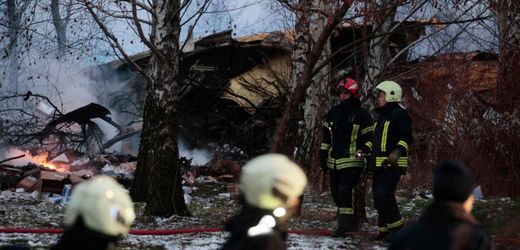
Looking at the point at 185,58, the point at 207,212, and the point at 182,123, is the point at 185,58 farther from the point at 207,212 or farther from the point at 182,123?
the point at 207,212

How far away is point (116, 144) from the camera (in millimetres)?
20797

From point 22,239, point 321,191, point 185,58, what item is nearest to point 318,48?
point 22,239

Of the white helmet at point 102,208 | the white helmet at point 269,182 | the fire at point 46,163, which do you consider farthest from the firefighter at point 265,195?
the fire at point 46,163

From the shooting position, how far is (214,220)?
9914 millimetres

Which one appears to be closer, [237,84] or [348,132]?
[348,132]

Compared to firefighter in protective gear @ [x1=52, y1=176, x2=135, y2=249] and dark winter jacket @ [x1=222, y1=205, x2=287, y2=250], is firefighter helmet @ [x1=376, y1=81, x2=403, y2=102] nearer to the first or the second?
dark winter jacket @ [x1=222, y1=205, x2=287, y2=250]

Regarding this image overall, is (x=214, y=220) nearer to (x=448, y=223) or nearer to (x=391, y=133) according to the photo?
(x=391, y=133)

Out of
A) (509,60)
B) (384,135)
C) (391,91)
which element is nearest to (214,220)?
(384,135)

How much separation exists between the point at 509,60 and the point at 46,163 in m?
10.1

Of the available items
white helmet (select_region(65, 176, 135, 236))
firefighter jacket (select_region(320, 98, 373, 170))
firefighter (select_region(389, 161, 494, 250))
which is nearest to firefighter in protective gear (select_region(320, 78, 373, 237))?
firefighter jacket (select_region(320, 98, 373, 170))

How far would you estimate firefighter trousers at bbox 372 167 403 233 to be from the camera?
308 inches

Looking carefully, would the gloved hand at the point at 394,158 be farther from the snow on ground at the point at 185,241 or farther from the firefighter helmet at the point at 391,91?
the snow on ground at the point at 185,241

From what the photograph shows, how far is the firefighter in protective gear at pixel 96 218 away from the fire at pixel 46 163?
13057mm

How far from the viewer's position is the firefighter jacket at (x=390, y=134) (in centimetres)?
788
